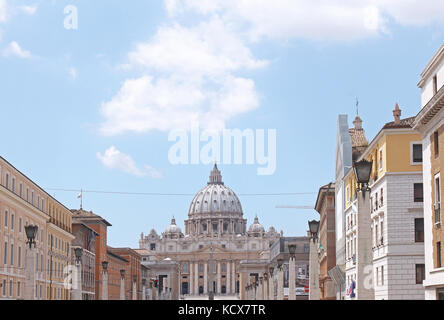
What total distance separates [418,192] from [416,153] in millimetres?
2464

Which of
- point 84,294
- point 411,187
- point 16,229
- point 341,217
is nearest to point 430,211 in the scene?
point 411,187

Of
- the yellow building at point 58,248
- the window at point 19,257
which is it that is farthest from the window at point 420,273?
the yellow building at point 58,248

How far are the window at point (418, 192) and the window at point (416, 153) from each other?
4.93ft

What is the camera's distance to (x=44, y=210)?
252ft

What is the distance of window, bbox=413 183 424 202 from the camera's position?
49.6 meters

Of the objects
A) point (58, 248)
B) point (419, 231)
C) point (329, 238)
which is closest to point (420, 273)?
point (419, 231)

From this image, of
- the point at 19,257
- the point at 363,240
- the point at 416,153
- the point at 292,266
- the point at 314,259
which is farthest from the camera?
the point at 19,257

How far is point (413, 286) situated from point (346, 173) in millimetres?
17973

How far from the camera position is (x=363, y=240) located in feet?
76.4

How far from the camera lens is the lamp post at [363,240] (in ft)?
74.4

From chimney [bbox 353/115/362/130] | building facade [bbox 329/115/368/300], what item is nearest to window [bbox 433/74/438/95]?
building facade [bbox 329/115/368/300]

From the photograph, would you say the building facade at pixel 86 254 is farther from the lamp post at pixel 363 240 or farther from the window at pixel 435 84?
the lamp post at pixel 363 240

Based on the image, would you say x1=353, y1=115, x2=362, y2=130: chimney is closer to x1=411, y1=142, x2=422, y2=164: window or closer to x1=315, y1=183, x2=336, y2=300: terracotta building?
x1=315, y1=183, x2=336, y2=300: terracotta building

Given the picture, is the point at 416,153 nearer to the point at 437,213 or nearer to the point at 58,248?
the point at 437,213
